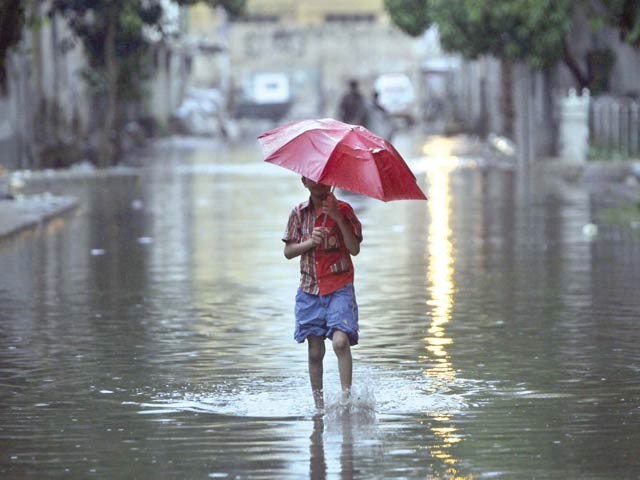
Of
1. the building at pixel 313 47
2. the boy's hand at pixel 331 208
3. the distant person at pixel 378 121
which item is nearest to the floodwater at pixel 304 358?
the boy's hand at pixel 331 208

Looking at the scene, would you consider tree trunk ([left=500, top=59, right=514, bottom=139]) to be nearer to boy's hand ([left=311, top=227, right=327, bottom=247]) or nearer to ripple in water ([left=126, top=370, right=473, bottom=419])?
ripple in water ([left=126, top=370, right=473, bottom=419])

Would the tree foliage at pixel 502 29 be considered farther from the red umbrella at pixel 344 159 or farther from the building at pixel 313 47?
the building at pixel 313 47

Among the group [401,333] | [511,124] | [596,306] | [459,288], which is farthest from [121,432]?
[511,124]

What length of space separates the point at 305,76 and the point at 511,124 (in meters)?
48.5

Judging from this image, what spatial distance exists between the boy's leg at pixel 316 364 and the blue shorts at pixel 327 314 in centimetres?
4

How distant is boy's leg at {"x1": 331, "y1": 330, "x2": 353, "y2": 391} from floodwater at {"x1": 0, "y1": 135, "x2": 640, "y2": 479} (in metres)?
0.11

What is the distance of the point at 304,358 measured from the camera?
10953mm

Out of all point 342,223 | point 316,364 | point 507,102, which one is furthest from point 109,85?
point 342,223

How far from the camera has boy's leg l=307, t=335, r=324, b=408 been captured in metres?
9.10

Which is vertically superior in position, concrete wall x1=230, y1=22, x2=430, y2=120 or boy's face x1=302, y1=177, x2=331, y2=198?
concrete wall x1=230, y1=22, x2=430, y2=120

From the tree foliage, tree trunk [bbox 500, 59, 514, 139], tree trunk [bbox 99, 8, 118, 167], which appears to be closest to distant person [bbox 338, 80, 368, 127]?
the tree foliage

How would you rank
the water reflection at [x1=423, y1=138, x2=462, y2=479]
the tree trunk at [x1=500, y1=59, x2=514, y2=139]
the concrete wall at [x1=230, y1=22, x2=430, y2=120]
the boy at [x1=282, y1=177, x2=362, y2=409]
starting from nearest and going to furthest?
the water reflection at [x1=423, y1=138, x2=462, y2=479]
the boy at [x1=282, y1=177, x2=362, y2=409]
the tree trunk at [x1=500, y1=59, x2=514, y2=139]
the concrete wall at [x1=230, y1=22, x2=430, y2=120]

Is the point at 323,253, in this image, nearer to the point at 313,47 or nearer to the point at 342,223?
the point at 342,223

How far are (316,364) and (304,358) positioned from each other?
5.96 ft
